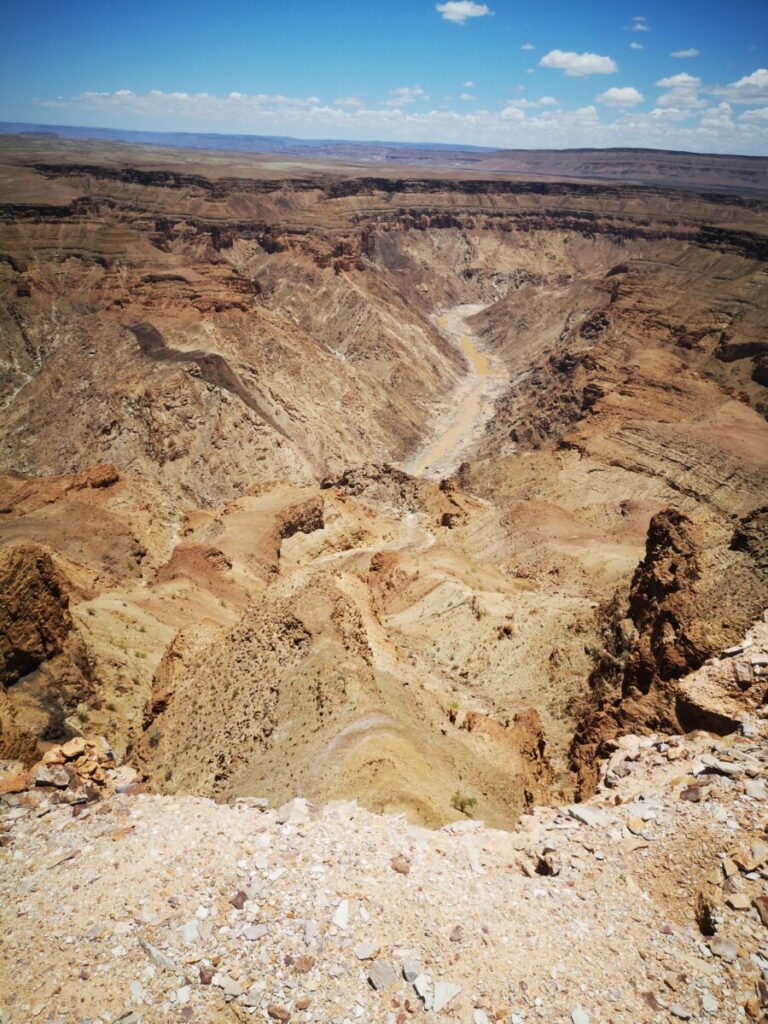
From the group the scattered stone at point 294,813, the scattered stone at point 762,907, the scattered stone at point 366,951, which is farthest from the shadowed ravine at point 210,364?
the scattered stone at point 762,907

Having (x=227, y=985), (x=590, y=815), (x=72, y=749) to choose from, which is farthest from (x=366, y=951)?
(x=72, y=749)

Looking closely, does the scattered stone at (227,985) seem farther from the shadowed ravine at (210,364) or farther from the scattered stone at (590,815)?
the shadowed ravine at (210,364)

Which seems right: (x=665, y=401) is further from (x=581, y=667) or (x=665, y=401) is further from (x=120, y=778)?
(x=120, y=778)

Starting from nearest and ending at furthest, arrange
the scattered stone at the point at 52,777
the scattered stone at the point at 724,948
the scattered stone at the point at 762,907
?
the scattered stone at the point at 724,948 → the scattered stone at the point at 762,907 → the scattered stone at the point at 52,777

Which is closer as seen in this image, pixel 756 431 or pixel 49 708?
pixel 49 708

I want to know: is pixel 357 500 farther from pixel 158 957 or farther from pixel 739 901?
pixel 739 901

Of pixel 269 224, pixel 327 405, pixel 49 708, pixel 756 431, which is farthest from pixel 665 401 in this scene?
pixel 269 224
